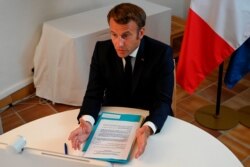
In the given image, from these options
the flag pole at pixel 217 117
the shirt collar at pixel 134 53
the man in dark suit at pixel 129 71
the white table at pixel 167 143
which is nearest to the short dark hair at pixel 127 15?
the man in dark suit at pixel 129 71

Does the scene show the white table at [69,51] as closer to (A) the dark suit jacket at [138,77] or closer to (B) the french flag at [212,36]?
(B) the french flag at [212,36]

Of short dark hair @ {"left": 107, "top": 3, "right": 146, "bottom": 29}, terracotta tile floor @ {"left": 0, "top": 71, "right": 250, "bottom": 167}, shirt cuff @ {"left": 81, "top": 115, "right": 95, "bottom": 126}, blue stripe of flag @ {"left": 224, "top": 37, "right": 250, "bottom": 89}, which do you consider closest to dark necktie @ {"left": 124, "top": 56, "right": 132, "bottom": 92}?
short dark hair @ {"left": 107, "top": 3, "right": 146, "bottom": 29}

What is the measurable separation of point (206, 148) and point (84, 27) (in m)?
1.74

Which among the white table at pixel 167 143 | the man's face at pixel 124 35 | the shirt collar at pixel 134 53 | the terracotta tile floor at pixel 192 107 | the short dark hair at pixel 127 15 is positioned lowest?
the terracotta tile floor at pixel 192 107

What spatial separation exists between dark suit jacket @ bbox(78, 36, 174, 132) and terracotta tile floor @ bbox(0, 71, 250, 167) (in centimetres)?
106

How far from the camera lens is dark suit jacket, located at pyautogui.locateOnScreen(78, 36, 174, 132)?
1.48 m

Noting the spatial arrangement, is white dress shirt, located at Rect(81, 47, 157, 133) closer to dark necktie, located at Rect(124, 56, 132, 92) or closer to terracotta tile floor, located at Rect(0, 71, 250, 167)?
dark necktie, located at Rect(124, 56, 132, 92)

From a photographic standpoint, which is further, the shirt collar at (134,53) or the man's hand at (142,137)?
the shirt collar at (134,53)

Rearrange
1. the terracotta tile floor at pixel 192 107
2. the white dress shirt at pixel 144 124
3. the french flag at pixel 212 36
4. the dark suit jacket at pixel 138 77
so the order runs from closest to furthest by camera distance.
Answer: the white dress shirt at pixel 144 124 < the dark suit jacket at pixel 138 77 < the french flag at pixel 212 36 < the terracotta tile floor at pixel 192 107

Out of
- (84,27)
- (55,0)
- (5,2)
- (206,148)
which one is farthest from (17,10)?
(206,148)

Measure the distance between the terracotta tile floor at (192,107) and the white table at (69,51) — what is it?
10 cm

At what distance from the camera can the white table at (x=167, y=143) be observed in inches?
43.9

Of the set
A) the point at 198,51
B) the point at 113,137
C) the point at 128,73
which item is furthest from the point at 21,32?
the point at 113,137

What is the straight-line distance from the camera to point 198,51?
7.39ft
